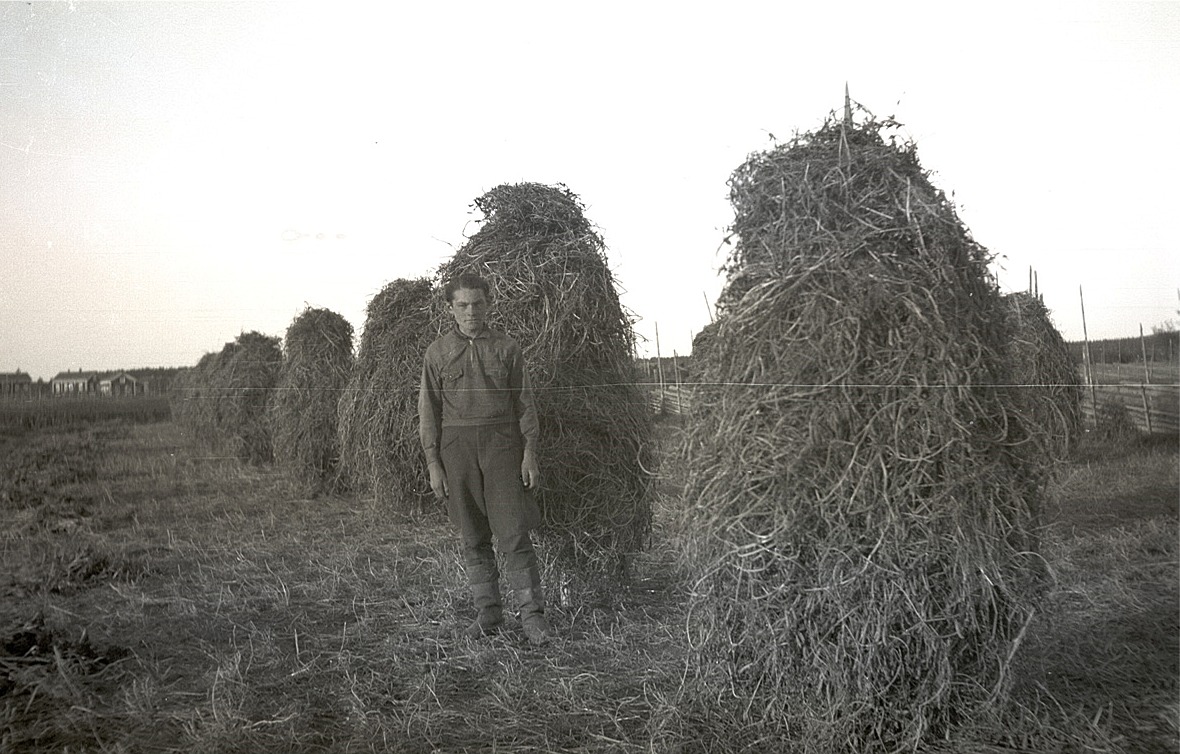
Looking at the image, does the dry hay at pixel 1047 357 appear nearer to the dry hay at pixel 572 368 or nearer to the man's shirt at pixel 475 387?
the dry hay at pixel 572 368

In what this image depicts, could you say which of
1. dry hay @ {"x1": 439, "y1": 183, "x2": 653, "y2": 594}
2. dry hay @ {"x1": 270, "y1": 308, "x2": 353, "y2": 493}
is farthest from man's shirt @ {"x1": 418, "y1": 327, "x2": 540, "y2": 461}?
dry hay @ {"x1": 270, "y1": 308, "x2": 353, "y2": 493}

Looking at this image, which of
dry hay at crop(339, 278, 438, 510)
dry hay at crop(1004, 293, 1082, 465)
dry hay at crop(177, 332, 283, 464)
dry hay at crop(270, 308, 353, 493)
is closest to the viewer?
dry hay at crop(339, 278, 438, 510)

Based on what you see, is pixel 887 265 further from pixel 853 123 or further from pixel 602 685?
pixel 602 685

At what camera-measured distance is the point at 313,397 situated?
11812 millimetres

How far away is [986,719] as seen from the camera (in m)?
3.06

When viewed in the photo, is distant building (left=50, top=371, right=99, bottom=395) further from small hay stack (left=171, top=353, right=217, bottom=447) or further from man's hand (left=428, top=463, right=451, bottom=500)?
small hay stack (left=171, top=353, right=217, bottom=447)

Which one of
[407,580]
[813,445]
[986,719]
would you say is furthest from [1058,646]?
[407,580]

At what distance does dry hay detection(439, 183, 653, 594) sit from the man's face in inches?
25.0

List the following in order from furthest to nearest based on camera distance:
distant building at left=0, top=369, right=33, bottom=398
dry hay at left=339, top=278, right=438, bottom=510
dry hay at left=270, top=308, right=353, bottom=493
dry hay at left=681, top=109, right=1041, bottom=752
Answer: dry hay at left=270, top=308, right=353, bottom=493
dry hay at left=339, top=278, right=438, bottom=510
distant building at left=0, top=369, right=33, bottom=398
dry hay at left=681, top=109, right=1041, bottom=752

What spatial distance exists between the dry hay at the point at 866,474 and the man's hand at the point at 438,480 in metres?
1.91

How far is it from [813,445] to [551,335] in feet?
8.53

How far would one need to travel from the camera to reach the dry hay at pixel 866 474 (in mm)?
2988

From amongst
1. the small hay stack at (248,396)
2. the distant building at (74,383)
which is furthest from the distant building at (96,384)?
the small hay stack at (248,396)

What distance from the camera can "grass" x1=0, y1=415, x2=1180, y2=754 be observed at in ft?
10.8
